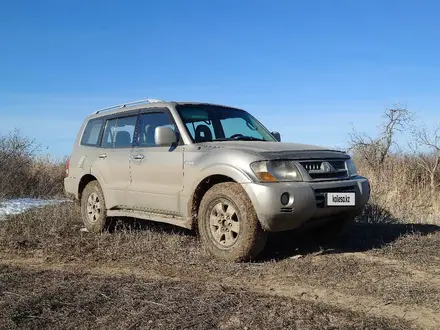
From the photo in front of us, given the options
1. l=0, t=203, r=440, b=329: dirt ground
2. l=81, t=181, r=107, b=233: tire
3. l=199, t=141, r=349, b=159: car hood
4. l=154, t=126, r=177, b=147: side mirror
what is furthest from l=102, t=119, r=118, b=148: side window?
l=199, t=141, r=349, b=159: car hood

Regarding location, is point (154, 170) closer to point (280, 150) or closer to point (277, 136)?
point (280, 150)

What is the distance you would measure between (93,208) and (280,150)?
3475mm

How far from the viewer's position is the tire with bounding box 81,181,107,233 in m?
6.90

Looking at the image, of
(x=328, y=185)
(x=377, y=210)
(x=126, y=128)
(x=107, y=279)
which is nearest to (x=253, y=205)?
(x=328, y=185)

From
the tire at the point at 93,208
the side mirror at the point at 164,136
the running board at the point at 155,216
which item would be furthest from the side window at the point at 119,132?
the side mirror at the point at 164,136

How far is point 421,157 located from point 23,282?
11288mm

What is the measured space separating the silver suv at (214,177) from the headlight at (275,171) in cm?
1

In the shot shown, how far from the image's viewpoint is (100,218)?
6.92 metres

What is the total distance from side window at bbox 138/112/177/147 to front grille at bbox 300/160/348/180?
199cm

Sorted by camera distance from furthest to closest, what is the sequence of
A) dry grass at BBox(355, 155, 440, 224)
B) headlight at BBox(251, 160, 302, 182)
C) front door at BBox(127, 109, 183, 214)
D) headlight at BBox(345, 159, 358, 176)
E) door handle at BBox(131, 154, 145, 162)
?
dry grass at BBox(355, 155, 440, 224) < door handle at BBox(131, 154, 145, 162) < front door at BBox(127, 109, 183, 214) < headlight at BBox(345, 159, 358, 176) < headlight at BBox(251, 160, 302, 182)

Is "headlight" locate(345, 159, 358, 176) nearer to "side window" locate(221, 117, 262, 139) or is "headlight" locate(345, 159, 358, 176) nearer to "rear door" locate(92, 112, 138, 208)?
"side window" locate(221, 117, 262, 139)

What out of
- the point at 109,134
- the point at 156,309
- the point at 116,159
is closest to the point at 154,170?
the point at 116,159

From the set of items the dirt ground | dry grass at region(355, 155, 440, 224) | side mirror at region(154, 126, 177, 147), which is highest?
side mirror at region(154, 126, 177, 147)

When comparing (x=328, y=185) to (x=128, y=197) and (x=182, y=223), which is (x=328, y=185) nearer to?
(x=182, y=223)
